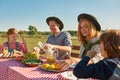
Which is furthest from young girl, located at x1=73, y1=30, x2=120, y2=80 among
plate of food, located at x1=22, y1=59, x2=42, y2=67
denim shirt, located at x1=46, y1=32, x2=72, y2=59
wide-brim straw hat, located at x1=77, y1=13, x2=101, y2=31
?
denim shirt, located at x1=46, y1=32, x2=72, y2=59

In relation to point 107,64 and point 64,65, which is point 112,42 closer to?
point 107,64

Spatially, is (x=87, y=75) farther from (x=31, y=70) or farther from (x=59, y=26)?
(x=59, y=26)

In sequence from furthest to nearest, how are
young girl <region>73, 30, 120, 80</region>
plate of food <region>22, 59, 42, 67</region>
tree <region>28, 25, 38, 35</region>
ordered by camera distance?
tree <region>28, 25, 38, 35</region>
plate of food <region>22, 59, 42, 67</region>
young girl <region>73, 30, 120, 80</region>

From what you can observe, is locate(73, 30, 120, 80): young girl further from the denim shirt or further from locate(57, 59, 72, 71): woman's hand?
the denim shirt

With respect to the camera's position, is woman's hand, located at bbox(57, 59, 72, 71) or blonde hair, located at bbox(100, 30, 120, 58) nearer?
blonde hair, located at bbox(100, 30, 120, 58)

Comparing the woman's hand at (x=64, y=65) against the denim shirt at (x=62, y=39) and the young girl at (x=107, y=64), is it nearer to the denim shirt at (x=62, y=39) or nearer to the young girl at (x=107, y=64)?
the young girl at (x=107, y=64)

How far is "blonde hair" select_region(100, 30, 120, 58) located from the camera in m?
2.14

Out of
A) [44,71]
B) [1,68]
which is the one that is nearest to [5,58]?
[1,68]

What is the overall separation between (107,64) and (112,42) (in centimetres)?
20

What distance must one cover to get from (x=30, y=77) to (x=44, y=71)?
352 millimetres

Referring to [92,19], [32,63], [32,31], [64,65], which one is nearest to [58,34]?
[92,19]

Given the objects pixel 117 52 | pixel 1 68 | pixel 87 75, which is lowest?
pixel 1 68

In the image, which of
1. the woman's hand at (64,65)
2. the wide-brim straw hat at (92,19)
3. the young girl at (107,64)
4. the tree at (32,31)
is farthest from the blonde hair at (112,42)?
the tree at (32,31)

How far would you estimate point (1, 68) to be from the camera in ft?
12.2
